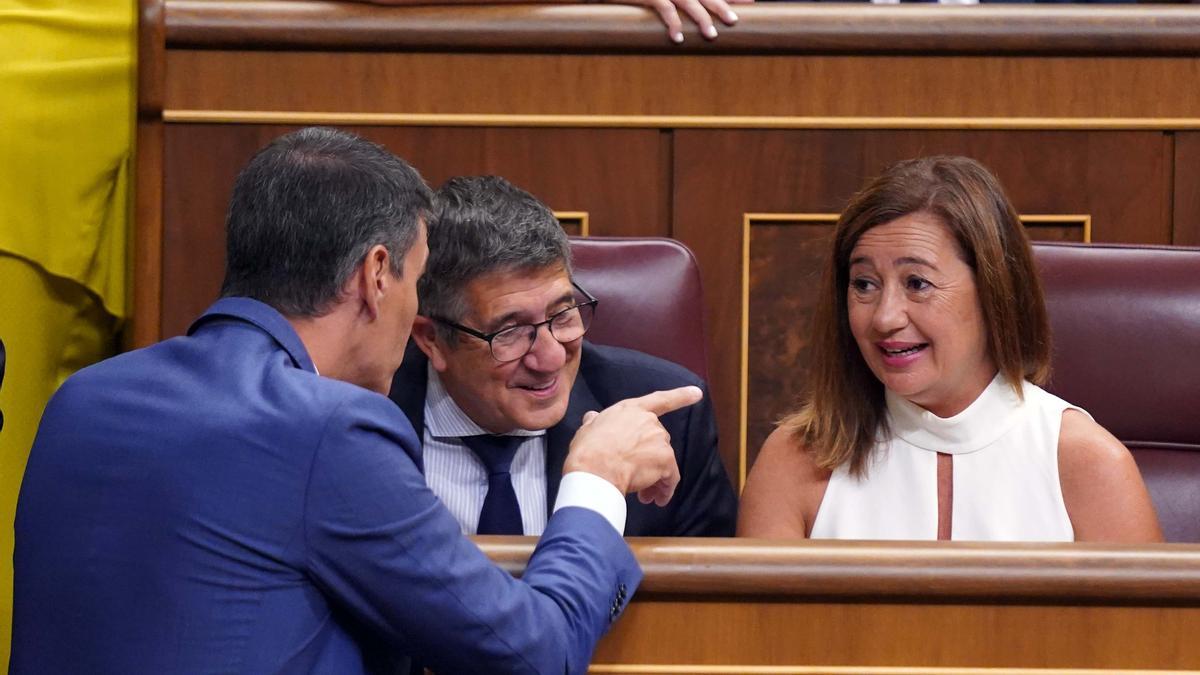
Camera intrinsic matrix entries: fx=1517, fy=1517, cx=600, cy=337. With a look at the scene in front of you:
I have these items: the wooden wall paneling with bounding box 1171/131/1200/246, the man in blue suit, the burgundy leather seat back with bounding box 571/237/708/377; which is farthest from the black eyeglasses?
the wooden wall paneling with bounding box 1171/131/1200/246

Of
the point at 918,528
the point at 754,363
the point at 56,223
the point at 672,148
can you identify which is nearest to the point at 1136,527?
the point at 918,528

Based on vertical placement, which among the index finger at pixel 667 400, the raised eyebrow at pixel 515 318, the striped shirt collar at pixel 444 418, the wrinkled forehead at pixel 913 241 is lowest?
the striped shirt collar at pixel 444 418

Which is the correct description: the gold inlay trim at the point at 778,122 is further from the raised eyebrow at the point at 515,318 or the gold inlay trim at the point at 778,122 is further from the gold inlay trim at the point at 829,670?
the gold inlay trim at the point at 829,670

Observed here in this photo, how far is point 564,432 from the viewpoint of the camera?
1.23m

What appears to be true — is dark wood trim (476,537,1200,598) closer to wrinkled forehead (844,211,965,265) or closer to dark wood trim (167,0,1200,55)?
wrinkled forehead (844,211,965,265)

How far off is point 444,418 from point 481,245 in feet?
0.49

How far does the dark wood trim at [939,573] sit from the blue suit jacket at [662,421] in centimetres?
38

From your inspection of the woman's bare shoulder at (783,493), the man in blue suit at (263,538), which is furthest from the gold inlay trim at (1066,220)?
the man in blue suit at (263,538)

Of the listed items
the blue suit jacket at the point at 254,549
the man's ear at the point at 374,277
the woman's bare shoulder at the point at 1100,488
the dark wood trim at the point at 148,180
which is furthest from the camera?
the dark wood trim at the point at 148,180

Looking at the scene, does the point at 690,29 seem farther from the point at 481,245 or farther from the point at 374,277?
the point at 374,277

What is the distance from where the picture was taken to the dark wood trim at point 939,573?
828 mm

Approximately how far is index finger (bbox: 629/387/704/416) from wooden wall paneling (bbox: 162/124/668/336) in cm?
49

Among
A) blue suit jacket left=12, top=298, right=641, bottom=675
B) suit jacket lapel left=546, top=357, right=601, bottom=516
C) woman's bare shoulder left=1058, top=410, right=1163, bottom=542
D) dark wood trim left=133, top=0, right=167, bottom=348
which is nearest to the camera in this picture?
blue suit jacket left=12, top=298, right=641, bottom=675

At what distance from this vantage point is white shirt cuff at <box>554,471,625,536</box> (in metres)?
0.87
